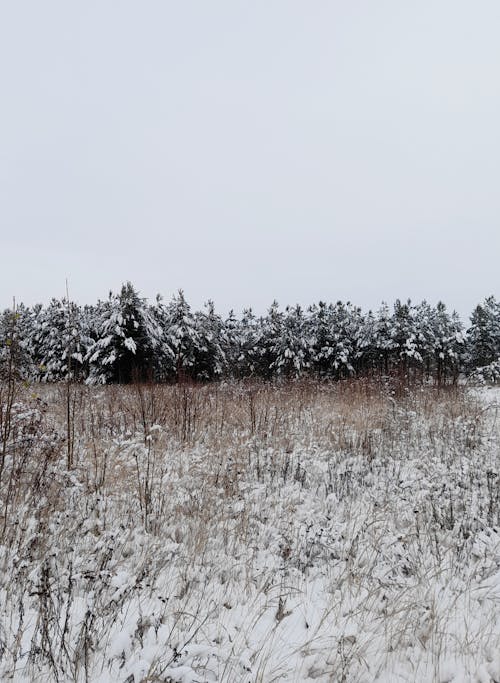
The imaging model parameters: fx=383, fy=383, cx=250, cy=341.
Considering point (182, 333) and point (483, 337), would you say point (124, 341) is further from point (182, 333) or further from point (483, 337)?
point (483, 337)

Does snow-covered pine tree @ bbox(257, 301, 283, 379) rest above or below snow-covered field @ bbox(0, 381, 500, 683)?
above

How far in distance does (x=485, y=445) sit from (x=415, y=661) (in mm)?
4616

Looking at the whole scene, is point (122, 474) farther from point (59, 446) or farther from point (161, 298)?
point (161, 298)

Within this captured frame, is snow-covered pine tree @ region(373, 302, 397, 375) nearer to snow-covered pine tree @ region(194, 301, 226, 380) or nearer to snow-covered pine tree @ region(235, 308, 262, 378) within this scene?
snow-covered pine tree @ region(235, 308, 262, 378)

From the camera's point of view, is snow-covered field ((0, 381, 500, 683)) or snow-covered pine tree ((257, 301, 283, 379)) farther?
snow-covered pine tree ((257, 301, 283, 379))

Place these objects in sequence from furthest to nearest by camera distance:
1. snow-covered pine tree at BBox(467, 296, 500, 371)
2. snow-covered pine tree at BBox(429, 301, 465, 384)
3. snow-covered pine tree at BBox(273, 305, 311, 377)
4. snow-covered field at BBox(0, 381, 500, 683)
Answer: snow-covered pine tree at BBox(467, 296, 500, 371)
snow-covered pine tree at BBox(429, 301, 465, 384)
snow-covered pine tree at BBox(273, 305, 311, 377)
snow-covered field at BBox(0, 381, 500, 683)

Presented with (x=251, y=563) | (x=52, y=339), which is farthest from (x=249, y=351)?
(x=251, y=563)

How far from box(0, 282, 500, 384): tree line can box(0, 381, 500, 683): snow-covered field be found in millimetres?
7886

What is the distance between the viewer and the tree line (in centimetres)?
1942

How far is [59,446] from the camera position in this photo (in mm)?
4906

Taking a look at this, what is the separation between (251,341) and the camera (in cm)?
3412

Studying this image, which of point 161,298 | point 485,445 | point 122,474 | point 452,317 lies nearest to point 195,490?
point 122,474

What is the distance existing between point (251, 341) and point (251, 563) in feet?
103

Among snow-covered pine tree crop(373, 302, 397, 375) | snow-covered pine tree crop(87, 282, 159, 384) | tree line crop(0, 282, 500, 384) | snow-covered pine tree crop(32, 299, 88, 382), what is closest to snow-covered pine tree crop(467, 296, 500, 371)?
tree line crop(0, 282, 500, 384)
